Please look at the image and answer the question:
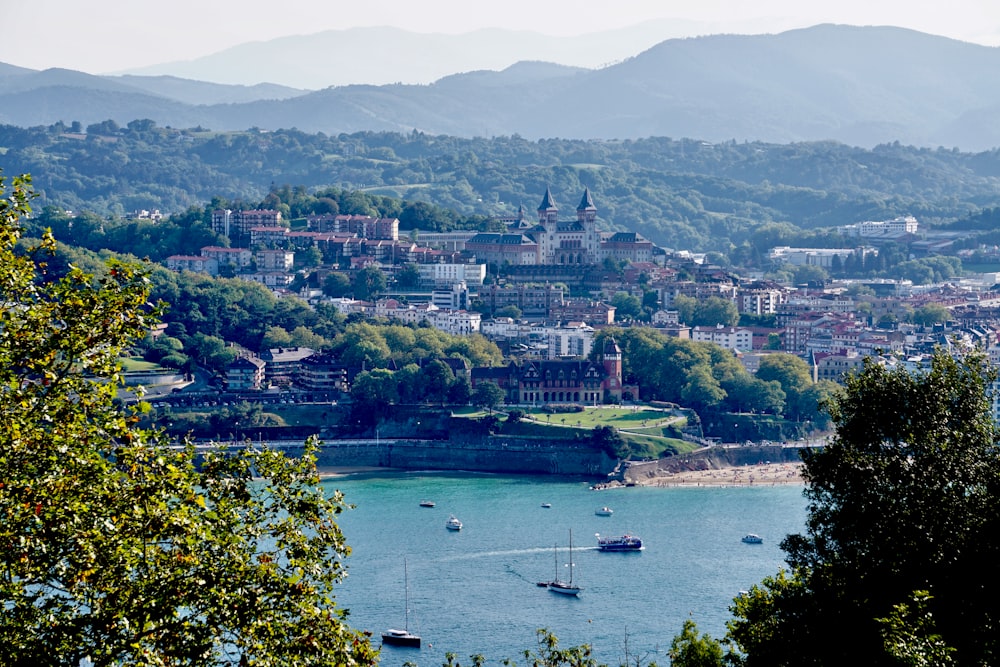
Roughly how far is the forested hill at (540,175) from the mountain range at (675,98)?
142 feet

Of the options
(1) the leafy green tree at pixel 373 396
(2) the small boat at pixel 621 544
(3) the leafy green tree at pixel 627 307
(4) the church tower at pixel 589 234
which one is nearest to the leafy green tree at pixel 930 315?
(3) the leafy green tree at pixel 627 307

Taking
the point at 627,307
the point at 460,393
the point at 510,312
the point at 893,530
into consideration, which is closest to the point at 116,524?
the point at 893,530

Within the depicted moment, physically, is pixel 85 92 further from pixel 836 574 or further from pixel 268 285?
pixel 836 574

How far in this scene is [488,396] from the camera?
36.3 metres

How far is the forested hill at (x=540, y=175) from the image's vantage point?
87625 mm

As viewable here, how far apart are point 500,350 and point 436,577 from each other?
19988 millimetres

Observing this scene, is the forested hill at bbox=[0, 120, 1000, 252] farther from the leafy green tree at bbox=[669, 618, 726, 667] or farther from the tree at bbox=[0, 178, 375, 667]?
the tree at bbox=[0, 178, 375, 667]

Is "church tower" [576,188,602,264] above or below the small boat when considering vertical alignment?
above

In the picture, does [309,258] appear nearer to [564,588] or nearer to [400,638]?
[564,588]

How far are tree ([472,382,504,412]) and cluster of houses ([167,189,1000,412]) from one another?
3.73 feet

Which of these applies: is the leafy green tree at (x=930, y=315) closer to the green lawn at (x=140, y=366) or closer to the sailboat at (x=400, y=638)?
the green lawn at (x=140, y=366)

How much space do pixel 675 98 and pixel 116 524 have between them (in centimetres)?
17010

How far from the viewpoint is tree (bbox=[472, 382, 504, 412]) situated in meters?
36.3

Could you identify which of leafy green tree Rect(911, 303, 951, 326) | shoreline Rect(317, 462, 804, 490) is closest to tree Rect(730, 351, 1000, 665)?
shoreline Rect(317, 462, 804, 490)
